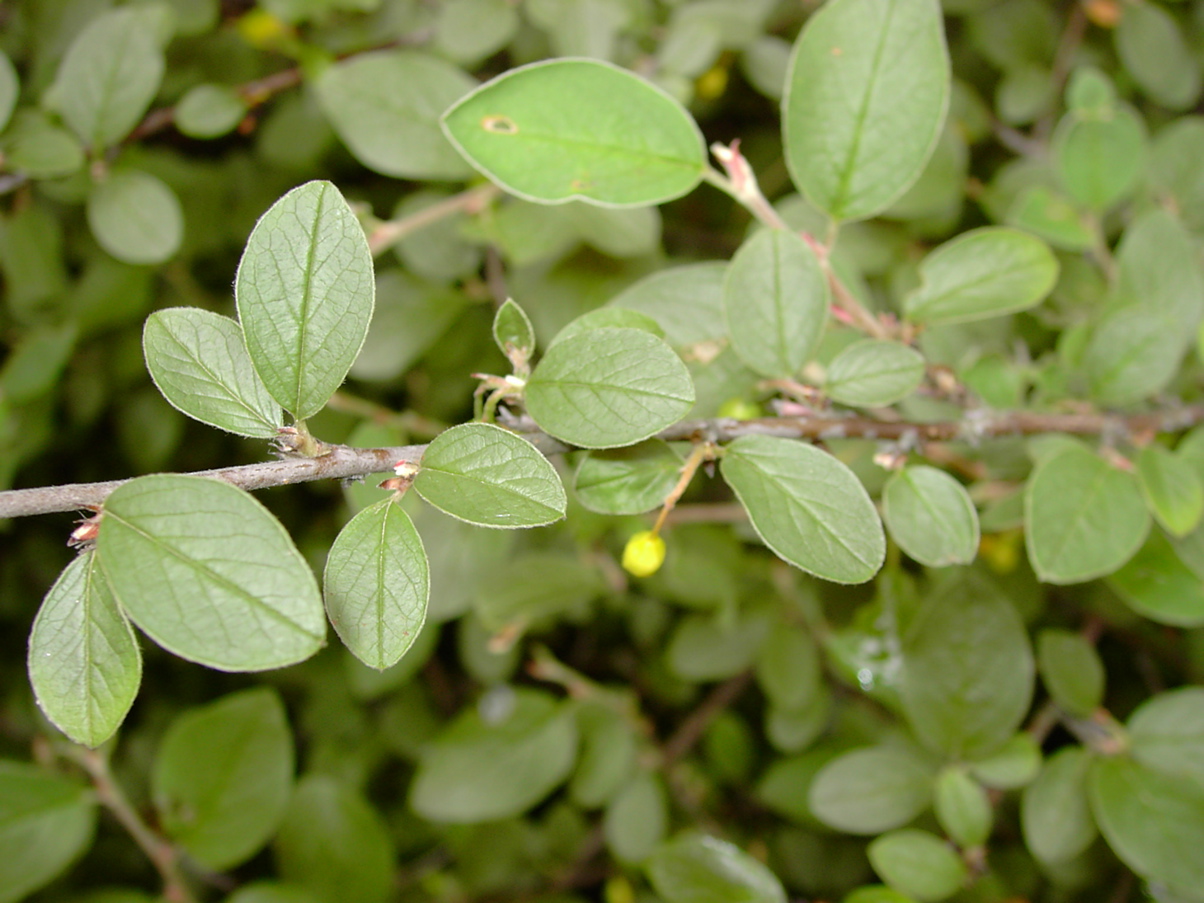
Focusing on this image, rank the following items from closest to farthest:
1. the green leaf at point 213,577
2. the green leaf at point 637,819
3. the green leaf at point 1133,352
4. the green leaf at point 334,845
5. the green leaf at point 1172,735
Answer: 1. the green leaf at point 213,577
2. the green leaf at point 1133,352
3. the green leaf at point 1172,735
4. the green leaf at point 334,845
5. the green leaf at point 637,819

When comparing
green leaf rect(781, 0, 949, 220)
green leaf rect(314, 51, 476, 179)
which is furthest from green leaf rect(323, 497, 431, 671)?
green leaf rect(314, 51, 476, 179)

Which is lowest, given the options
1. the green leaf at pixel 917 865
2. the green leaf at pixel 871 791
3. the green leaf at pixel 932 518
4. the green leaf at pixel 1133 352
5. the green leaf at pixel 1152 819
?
the green leaf at pixel 871 791

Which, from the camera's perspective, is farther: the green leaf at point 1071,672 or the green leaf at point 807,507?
the green leaf at point 1071,672

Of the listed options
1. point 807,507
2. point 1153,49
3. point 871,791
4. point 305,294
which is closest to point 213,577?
point 305,294

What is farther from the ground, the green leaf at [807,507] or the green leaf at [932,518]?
the green leaf at [807,507]

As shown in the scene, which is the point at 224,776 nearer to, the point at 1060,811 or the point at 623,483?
the point at 623,483

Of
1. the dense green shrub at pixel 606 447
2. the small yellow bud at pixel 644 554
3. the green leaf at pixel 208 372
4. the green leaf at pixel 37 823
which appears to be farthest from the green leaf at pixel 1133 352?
the green leaf at pixel 37 823

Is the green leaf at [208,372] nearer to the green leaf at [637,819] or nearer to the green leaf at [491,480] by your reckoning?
the green leaf at [491,480]
